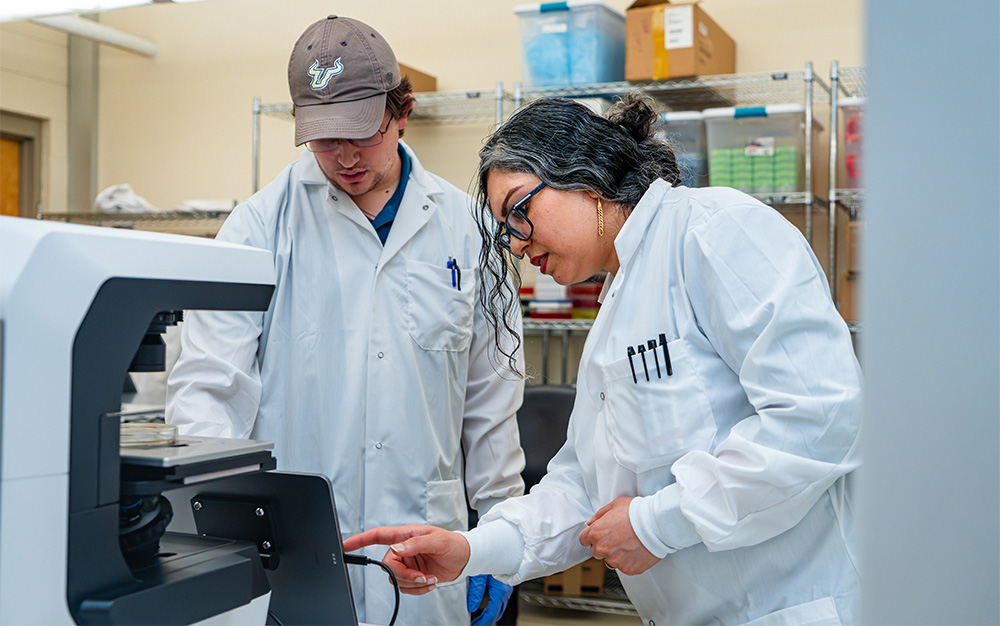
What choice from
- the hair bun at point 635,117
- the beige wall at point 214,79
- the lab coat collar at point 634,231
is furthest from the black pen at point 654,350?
the beige wall at point 214,79

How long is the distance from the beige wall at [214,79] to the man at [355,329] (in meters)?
2.08

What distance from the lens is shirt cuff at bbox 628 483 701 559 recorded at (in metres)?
1.06

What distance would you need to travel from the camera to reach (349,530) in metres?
1.59

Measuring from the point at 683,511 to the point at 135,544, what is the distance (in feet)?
1.98

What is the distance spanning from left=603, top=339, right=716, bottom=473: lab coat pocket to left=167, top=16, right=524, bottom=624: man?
1.93ft

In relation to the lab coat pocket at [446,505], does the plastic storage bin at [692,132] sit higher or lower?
higher

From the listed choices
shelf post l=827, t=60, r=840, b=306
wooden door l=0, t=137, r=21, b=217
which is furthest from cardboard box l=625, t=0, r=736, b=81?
wooden door l=0, t=137, r=21, b=217

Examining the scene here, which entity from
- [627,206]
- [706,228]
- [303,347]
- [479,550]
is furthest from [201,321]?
[706,228]

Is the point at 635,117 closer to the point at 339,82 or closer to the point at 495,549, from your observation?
the point at 339,82

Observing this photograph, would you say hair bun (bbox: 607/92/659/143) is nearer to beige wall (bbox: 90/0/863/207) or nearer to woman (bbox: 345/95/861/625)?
woman (bbox: 345/95/861/625)

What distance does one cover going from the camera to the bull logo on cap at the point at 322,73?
1556mm

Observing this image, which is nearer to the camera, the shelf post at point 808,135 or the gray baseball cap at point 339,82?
the gray baseball cap at point 339,82

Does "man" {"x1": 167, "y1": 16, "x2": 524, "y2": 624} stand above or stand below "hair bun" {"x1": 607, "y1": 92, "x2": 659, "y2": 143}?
below

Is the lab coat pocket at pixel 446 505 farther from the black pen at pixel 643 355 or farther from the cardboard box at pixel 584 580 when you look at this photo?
the cardboard box at pixel 584 580
